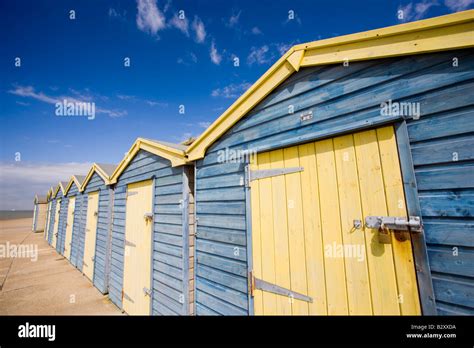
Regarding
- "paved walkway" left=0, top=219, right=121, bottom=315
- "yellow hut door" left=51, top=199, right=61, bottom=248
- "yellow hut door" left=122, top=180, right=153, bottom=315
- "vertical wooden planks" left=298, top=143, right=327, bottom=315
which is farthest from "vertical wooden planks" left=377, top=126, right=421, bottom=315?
"yellow hut door" left=51, top=199, right=61, bottom=248

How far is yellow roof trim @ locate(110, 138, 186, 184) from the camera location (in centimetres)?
399

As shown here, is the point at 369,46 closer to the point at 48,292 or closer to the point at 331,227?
the point at 331,227

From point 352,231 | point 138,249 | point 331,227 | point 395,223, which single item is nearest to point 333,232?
point 331,227

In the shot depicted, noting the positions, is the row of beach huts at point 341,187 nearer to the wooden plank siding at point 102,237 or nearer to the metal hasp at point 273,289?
the metal hasp at point 273,289

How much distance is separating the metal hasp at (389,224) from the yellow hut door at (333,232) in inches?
0.4

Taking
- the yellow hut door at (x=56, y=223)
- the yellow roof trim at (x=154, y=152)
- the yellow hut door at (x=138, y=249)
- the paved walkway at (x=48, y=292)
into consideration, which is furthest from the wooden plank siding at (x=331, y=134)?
the yellow hut door at (x=56, y=223)

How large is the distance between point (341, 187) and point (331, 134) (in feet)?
1.80

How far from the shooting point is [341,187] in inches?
83.5

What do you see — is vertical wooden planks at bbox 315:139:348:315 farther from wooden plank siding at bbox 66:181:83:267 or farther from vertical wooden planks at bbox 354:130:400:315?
wooden plank siding at bbox 66:181:83:267

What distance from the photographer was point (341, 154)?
7.09 feet

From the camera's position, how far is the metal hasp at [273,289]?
230 centimetres

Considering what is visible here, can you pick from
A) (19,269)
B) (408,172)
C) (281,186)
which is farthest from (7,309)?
(408,172)
